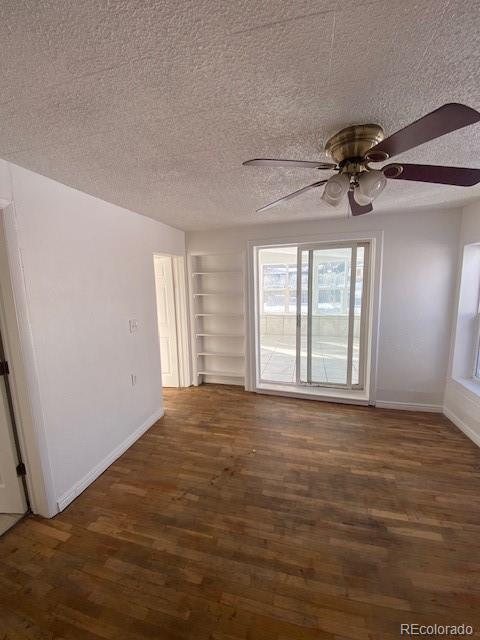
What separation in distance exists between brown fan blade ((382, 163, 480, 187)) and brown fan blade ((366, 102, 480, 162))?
0.43ft

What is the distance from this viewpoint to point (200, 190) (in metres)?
2.13

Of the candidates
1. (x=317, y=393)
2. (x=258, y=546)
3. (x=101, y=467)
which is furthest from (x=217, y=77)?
(x=317, y=393)

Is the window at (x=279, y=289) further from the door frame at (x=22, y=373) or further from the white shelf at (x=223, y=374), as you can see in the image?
the door frame at (x=22, y=373)

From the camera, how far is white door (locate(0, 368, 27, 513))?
1771mm

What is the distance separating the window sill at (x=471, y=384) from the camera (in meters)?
2.74

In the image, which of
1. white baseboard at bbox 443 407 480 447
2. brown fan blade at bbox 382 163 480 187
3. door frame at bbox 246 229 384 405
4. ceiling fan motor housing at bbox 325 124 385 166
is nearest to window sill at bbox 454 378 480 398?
white baseboard at bbox 443 407 480 447

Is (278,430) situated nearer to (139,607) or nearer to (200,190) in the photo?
(139,607)

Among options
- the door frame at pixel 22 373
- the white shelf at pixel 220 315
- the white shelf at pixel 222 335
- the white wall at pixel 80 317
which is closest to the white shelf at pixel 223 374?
the white shelf at pixel 222 335

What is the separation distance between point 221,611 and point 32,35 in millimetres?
2433

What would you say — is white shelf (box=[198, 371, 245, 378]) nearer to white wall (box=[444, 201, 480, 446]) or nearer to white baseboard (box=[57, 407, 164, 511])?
white baseboard (box=[57, 407, 164, 511])

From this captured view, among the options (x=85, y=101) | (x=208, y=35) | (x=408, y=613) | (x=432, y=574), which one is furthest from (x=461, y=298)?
(x=85, y=101)

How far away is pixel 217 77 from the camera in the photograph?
98 cm

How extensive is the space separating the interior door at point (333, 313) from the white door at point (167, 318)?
74.8 inches

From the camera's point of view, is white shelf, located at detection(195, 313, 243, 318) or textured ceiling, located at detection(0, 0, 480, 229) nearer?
textured ceiling, located at detection(0, 0, 480, 229)
